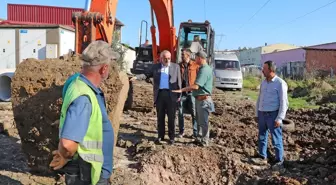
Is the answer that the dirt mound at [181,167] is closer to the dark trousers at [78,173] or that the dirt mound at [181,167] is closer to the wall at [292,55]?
the dark trousers at [78,173]

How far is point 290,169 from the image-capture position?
6.31 metres

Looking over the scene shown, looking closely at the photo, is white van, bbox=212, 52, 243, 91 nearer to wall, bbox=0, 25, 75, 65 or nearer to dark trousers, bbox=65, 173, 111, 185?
wall, bbox=0, 25, 75, 65

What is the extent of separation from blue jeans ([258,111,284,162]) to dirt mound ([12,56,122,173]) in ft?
8.89

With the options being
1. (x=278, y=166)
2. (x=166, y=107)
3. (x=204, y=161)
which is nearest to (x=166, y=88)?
(x=166, y=107)

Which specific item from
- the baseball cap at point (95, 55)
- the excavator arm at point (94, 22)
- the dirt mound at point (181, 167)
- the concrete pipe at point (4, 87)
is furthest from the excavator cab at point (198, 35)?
the baseball cap at point (95, 55)

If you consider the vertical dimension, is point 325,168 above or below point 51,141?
below

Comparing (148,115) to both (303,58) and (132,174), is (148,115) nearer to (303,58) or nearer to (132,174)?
(132,174)

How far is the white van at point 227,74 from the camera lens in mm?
22969

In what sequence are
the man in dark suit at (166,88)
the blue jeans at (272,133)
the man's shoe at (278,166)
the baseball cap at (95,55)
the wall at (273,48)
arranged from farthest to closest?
1. the wall at (273,48)
2. the man in dark suit at (166,88)
3. the blue jeans at (272,133)
4. the man's shoe at (278,166)
5. the baseball cap at (95,55)

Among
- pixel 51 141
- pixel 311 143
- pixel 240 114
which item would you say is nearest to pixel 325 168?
pixel 311 143

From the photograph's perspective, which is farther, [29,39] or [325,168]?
[29,39]

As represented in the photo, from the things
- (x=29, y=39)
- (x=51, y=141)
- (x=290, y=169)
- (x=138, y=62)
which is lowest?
(x=290, y=169)

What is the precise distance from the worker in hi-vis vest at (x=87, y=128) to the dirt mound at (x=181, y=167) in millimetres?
2799

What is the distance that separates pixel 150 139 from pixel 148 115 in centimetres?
308
